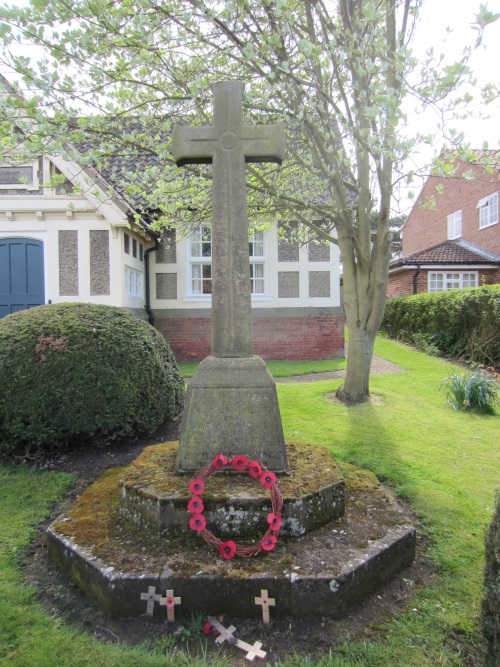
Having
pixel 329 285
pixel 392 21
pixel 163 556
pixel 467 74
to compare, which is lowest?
pixel 163 556

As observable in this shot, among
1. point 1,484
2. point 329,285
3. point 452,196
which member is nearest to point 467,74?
point 1,484

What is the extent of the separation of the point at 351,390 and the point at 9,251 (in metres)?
8.43

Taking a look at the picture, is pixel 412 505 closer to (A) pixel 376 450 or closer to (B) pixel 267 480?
(A) pixel 376 450

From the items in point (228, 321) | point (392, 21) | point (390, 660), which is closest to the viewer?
point (390, 660)

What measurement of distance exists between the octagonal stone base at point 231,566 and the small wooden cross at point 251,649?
181 millimetres

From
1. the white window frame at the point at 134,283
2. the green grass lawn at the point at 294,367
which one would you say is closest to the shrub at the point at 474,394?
the green grass lawn at the point at 294,367

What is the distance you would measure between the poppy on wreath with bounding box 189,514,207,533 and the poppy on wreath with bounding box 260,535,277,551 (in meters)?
0.36

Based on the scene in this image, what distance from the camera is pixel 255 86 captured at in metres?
6.79

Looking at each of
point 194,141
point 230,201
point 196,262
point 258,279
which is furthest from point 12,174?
point 230,201

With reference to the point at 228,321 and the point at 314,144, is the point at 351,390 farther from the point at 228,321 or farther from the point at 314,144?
the point at 228,321

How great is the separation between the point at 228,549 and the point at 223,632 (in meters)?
0.41

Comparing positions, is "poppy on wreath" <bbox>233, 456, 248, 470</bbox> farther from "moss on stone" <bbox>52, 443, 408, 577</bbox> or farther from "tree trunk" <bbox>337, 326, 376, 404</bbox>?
"tree trunk" <bbox>337, 326, 376, 404</bbox>

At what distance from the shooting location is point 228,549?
2611 millimetres

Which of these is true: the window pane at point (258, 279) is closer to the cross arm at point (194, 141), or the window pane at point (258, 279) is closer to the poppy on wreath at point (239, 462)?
the cross arm at point (194, 141)
